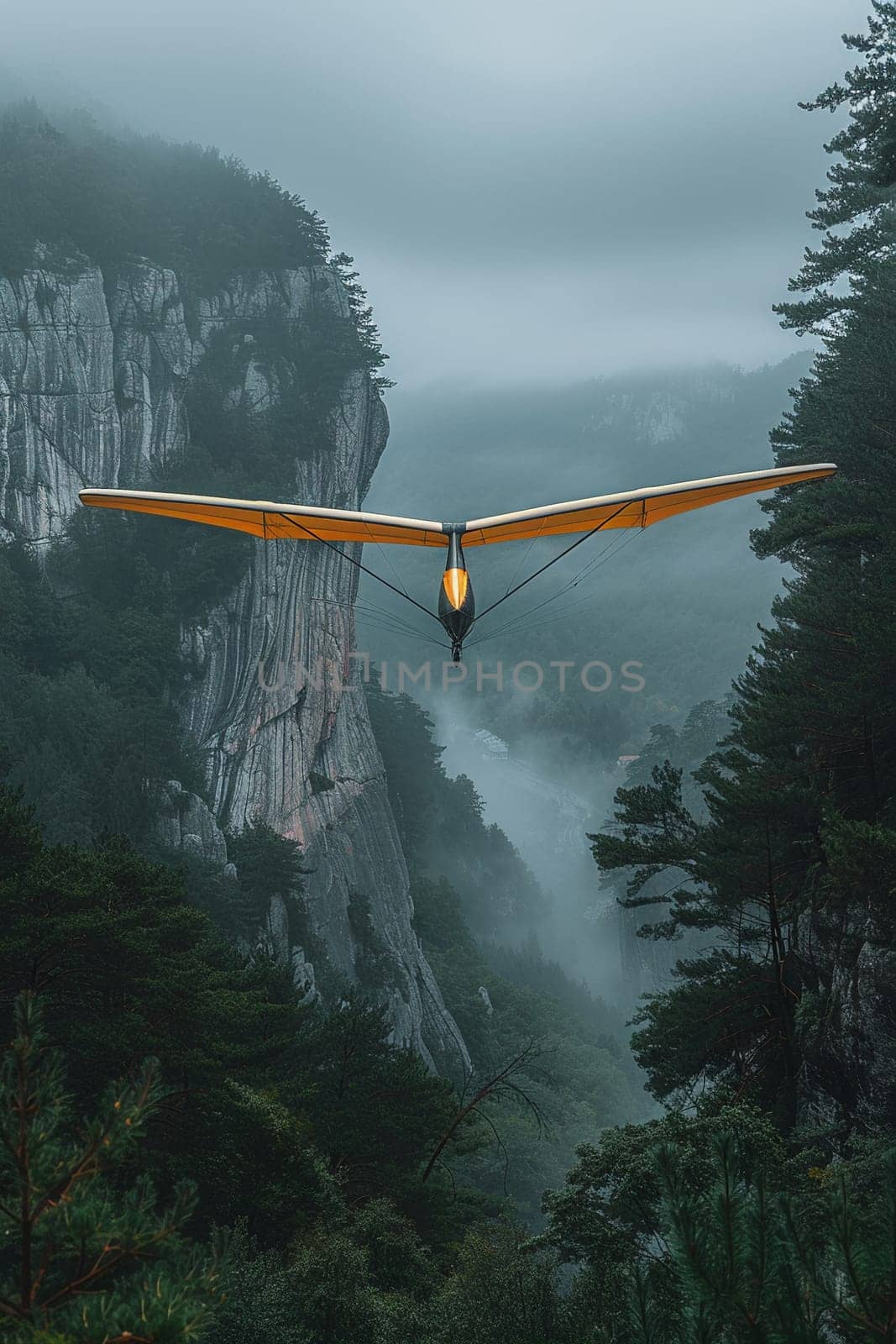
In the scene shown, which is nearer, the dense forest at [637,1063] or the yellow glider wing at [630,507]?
the dense forest at [637,1063]

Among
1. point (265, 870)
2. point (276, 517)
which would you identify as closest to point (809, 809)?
point (276, 517)

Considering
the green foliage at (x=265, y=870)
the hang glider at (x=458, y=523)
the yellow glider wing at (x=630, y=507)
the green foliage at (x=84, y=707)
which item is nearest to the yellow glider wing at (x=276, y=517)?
the hang glider at (x=458, y=523)

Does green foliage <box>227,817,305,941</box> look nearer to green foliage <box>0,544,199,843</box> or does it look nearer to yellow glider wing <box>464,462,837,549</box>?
green foliage <box>0,544,199,843</box>

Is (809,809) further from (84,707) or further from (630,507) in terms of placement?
Answer: (84,707)

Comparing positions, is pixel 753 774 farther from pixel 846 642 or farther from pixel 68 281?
pixel 68 281

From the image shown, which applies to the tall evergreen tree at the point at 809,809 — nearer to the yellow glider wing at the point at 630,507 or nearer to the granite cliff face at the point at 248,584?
the yellow glider wing at the point at 630,507

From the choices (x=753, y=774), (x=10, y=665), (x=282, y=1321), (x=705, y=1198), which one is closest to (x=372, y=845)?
(x=10, y=665)
